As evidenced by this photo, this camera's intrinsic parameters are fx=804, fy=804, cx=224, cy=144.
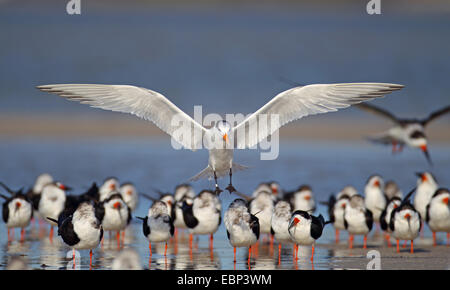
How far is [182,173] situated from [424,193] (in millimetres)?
9449

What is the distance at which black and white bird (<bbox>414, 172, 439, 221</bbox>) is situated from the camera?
1388 cm

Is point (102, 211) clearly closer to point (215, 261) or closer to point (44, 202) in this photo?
point (44, 202)

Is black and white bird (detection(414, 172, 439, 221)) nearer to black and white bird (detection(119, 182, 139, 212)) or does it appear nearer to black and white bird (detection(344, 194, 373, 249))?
black and white bird (detection(344, 194, 373, 249))

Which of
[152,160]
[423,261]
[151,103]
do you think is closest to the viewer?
[423,261]

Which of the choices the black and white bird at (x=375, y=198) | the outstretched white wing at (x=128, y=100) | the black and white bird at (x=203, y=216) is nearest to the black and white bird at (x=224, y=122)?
the outstretched white wing at (x=128, y=100)

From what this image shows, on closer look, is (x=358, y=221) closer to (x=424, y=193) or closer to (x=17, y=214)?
(x=424, y=193)

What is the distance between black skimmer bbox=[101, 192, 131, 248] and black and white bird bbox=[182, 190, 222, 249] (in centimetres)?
93

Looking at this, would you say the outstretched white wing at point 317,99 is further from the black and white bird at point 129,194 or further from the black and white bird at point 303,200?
the black and white bird at point 129,194

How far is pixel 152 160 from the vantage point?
83.4ft

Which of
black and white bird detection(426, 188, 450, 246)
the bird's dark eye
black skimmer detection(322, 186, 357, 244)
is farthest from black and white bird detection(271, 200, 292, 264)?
the bird's dark eye

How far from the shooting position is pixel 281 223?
1127 cm

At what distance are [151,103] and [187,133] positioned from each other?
2.62 feet

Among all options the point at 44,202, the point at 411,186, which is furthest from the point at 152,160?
the point at 44,202

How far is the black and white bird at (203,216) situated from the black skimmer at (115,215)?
0.93 meters
